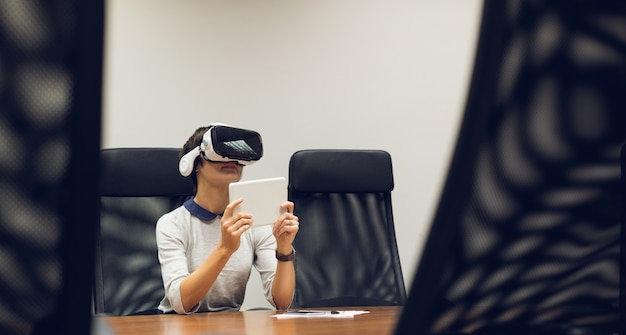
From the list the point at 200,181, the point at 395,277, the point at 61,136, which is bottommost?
the point at 395,277

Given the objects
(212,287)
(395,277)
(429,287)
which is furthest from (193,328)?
(395,277)

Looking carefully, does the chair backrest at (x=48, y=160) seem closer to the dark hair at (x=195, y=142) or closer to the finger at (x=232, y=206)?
the finger at (x=232, y=206)

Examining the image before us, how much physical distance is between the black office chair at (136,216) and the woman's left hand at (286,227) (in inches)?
22.1

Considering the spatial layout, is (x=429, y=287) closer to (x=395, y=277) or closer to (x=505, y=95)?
(x=505, y=95)

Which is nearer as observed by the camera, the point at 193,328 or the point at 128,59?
the point at 193,328

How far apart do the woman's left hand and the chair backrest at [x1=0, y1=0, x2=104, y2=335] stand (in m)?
1.70

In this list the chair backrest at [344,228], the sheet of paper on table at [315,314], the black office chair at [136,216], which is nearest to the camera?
the sheet of paper on table at [315,314]

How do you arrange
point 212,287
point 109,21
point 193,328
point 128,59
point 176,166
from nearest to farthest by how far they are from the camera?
point 109,21 → point 193,328 → point 212,287 → point 176,166 → point 128,59

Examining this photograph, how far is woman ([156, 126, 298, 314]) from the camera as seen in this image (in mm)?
2270

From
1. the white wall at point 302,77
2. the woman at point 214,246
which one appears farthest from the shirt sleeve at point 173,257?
the white wall at point 302,77

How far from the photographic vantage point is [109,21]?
0.44 meters

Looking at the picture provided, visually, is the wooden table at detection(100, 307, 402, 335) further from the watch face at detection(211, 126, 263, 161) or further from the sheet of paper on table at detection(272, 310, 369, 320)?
the watch face at detection(211, 126, 263, 161)

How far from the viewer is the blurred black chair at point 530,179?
51 centimetres

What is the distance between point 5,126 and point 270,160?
2941 mm
